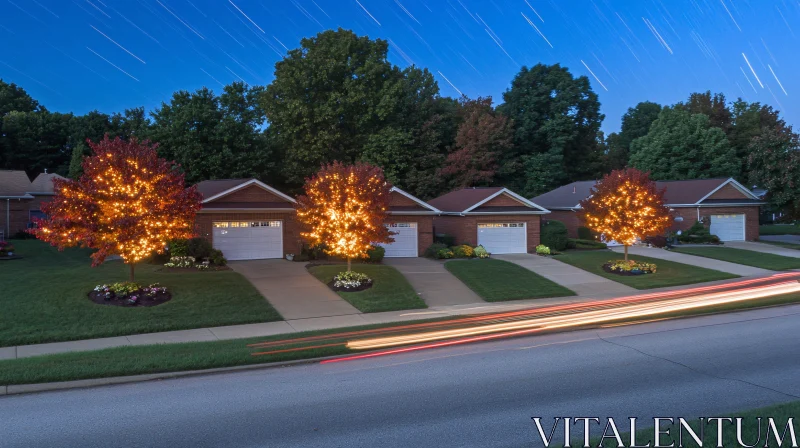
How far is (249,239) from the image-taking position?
2742 cm

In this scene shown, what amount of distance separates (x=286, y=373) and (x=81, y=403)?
10.7ft

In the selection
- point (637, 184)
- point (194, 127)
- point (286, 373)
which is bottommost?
point (286, 373)

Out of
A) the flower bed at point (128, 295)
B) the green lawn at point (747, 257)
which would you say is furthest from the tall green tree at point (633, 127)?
the flower bed at point (128, 295)

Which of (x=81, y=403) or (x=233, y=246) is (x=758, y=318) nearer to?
(x=81, y=403)

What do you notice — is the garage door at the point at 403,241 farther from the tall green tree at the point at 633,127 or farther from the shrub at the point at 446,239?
the tall green tree at the point at 633,127

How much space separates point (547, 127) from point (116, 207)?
1538 inches

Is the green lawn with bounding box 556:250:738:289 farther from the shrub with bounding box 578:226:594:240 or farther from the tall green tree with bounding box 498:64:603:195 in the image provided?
the tall green tree with bounding box 498:64:603:195

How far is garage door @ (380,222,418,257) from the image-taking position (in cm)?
3047

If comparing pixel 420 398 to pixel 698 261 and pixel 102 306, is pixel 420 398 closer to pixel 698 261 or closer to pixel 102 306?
pixel 102 306

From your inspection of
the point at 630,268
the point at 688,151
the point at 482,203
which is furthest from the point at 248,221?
the point at 688,151

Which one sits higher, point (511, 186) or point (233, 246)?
point (511, 186)

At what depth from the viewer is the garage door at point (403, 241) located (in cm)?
3047

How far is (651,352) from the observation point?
1170 centimetres

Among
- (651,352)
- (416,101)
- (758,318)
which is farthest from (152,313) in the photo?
(416,101)
